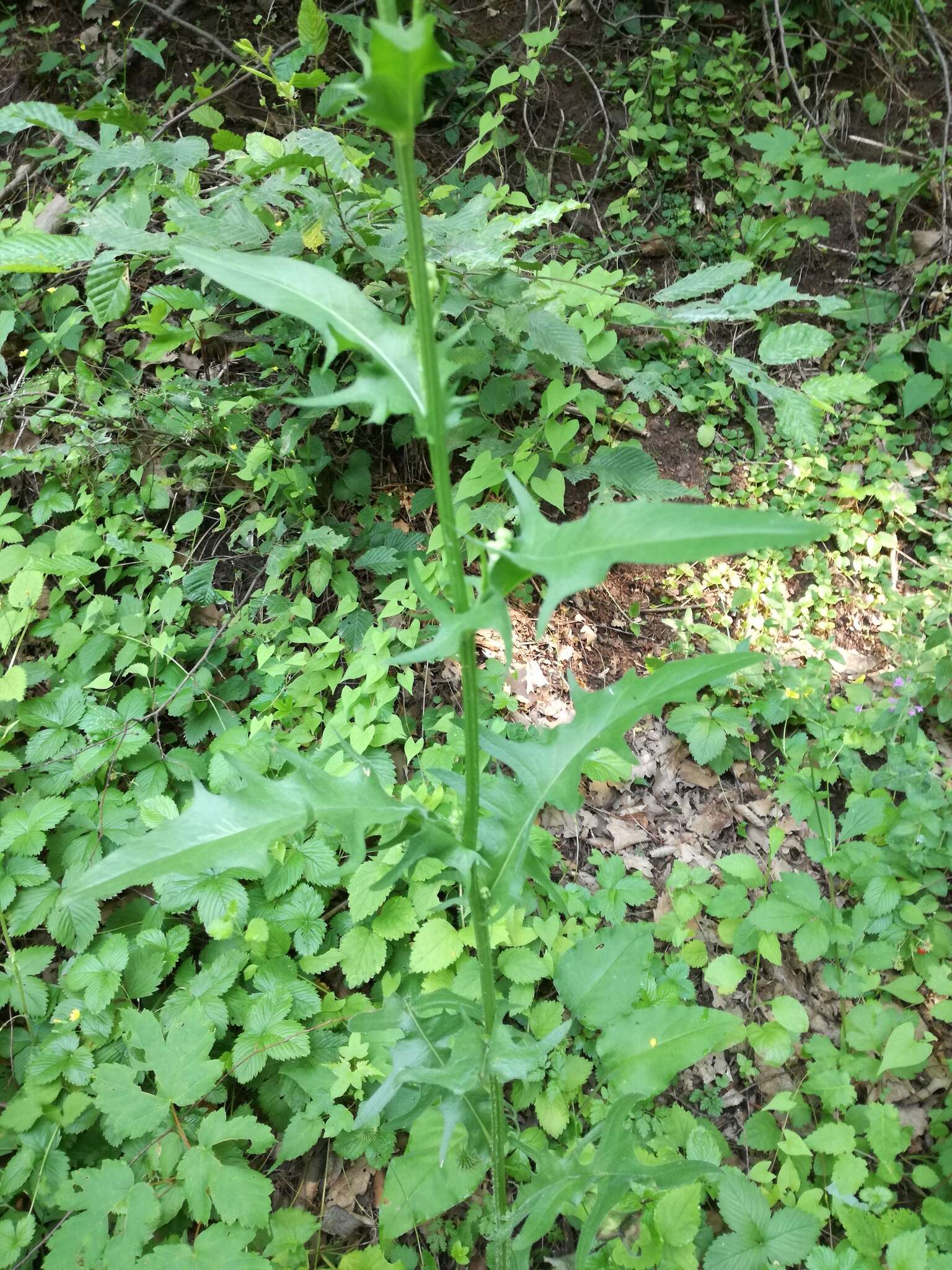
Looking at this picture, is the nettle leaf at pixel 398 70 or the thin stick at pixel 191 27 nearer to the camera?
the nettle leaf at pixel 398 70

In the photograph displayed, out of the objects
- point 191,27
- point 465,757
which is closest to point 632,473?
point 465,757

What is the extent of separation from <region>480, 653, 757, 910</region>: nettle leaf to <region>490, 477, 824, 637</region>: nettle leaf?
27cm

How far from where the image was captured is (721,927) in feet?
7.57

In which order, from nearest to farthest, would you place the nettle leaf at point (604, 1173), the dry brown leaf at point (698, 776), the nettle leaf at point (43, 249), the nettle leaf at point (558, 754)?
the nettle leaf at point (558, 754) → the nettle leaf at point (604, 1173) → the nettle leaf at point (43, 249) → the dry brown leaf at point (698, 776)

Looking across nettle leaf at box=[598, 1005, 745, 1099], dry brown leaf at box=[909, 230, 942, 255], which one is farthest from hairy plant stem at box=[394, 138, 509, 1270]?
dry brown leaf at box=[909, 230, 942, 255]

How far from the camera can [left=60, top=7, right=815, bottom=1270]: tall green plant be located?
29.4 inches

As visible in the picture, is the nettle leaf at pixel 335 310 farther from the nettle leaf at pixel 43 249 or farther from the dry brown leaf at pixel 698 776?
the dry brown leaf at pixel 698 776

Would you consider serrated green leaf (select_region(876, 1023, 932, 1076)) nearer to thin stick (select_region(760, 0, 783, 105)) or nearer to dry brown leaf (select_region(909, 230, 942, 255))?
dry brown leaf (select_region(909, 230, 942, 255))

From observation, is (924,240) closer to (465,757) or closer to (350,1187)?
(465,757)

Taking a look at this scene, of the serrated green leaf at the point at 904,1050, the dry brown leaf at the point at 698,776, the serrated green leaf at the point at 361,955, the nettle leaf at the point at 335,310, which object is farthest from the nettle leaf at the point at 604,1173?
the dry brown leaf at the point at 698,776

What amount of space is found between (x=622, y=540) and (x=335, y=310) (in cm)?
48

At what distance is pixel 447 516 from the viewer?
0.90m

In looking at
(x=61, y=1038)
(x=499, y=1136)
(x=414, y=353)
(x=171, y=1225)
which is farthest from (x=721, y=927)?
(x=414, y=353)

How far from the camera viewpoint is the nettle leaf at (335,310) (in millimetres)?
907
